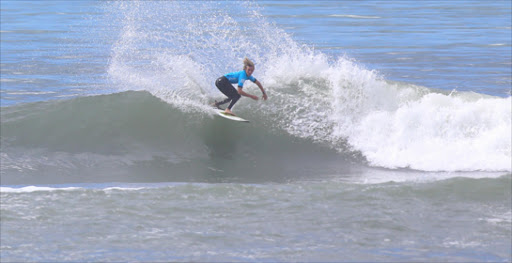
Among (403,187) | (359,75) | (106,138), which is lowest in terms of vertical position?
(403,187)

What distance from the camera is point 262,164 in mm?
12148

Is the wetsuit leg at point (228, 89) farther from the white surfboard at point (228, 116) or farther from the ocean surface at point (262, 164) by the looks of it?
the ocean surface at point (262, 164)

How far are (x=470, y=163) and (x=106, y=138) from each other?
6425mm

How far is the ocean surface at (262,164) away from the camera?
786cm

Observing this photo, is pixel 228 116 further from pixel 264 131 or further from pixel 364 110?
pixel 364 110

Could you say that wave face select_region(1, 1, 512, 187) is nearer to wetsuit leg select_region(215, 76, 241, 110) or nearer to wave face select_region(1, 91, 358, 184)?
wave face select_region(1, 91, 358, 184)

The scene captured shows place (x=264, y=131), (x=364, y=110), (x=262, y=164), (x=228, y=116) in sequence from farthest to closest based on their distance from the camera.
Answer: (x=364, y=110)
(x=264, y=131)
(x=228, y=116)
(x=262, y=164)

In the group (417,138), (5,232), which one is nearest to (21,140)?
(5,232)

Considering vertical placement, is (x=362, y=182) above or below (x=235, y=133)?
below

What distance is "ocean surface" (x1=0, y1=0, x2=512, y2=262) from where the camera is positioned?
786 centimetres

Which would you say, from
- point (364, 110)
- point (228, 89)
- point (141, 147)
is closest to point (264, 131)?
Result: point (228, 89)

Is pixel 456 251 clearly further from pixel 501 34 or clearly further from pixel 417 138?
pixel 501 34

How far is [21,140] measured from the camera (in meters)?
13.2

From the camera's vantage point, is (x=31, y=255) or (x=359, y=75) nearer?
(x=31, y=255)
